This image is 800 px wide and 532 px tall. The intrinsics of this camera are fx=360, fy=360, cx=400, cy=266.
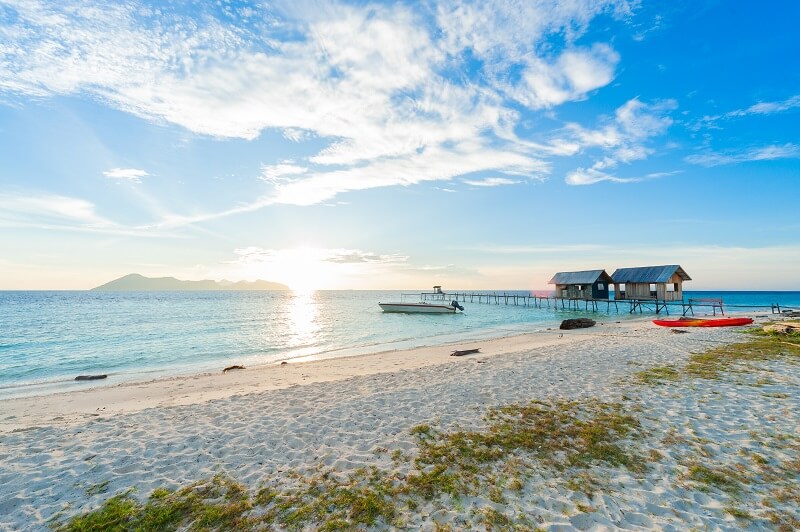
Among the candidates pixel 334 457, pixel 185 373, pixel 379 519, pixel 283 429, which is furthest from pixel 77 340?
pixel 379 519

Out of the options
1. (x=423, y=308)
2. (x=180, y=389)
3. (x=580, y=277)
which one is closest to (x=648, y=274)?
(x=580, y=277)

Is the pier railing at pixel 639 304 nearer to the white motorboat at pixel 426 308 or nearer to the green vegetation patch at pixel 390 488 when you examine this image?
the white motorboat at pixel 426 308

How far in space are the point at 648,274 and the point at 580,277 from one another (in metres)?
7.49

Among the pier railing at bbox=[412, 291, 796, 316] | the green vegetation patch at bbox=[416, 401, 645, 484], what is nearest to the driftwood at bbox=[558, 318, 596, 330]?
the pier railing at bbox=[412, 291, 796, 316]

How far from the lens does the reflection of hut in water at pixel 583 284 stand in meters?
43.8

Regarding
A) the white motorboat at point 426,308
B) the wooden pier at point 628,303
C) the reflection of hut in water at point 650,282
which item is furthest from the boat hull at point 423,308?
the reflection of hut in water at point 650,282

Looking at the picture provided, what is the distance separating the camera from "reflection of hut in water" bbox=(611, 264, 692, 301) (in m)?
38.1

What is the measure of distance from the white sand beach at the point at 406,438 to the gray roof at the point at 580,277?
3508cm

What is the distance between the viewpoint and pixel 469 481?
483 cm

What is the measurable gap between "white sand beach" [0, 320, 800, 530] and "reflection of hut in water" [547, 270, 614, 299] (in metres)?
35.3

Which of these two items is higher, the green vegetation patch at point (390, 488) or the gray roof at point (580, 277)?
the gray roof at point (580, 277)

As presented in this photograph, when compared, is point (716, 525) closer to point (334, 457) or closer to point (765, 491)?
point (765, 491)

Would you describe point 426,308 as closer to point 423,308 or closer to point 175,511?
point 423,308

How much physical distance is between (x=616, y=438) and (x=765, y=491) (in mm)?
1761
